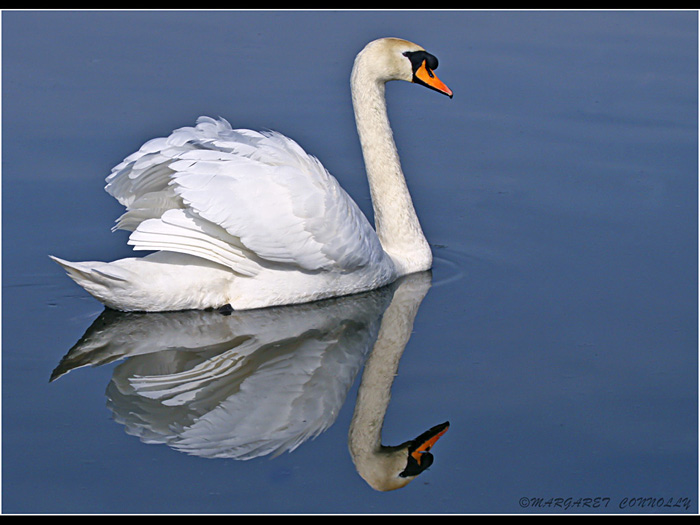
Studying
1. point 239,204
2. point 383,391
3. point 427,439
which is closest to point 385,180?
point 239,204

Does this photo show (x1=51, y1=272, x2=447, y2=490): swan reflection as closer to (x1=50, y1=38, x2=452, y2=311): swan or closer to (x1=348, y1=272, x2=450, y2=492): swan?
(x1=348, y1=272, x2=450, y2=492): swan

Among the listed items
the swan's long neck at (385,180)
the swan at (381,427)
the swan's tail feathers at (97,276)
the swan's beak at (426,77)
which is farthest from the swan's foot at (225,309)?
the swan's beak at (426,77)

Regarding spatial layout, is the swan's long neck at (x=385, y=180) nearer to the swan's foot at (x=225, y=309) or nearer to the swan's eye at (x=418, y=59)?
the swan's eye at (x=418, y=59)

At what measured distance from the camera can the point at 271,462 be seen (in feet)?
18.8

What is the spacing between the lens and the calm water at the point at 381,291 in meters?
5.89

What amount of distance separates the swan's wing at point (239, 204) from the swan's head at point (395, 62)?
975mm

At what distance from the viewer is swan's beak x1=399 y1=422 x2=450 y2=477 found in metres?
5.85

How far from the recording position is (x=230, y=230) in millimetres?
7090

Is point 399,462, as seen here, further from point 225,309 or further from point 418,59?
point 418,59

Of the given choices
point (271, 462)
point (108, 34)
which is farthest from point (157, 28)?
point (271, 462)

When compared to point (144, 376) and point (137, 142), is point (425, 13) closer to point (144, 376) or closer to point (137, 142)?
point (137, 142)

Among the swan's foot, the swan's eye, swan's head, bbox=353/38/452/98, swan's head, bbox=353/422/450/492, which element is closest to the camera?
swan's head, bbox=353/422/450/492

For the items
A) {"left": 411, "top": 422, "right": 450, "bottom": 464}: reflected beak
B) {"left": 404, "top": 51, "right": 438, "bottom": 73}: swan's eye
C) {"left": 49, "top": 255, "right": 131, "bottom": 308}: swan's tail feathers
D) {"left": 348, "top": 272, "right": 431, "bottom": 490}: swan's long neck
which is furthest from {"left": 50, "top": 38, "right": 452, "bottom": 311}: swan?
{"left": 411, "top": 422, "right": 450, "bottom": 464}: reflected beak

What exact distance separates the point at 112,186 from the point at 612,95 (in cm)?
587
